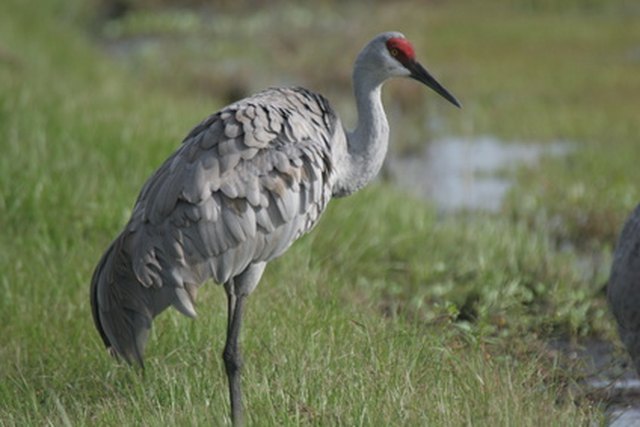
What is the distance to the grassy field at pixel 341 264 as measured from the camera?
4418 mm

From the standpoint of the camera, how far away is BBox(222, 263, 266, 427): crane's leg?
14.7 ft

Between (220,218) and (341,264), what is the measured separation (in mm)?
2491

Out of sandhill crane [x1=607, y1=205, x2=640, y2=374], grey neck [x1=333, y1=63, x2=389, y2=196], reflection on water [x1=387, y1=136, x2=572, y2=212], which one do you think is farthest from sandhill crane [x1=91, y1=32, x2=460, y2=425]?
reflection on water [x1=387, y1=136, x2=572, y2=212]

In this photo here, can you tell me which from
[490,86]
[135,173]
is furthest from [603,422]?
[490,86]

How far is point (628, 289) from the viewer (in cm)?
409

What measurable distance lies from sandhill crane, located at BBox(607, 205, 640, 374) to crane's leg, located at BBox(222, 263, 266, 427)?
A: 1255 mm

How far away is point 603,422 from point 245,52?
12.8 m

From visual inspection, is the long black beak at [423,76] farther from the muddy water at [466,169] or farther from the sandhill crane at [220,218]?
the muddy water at [466,169]

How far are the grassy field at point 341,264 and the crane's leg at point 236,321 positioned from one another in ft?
0.26

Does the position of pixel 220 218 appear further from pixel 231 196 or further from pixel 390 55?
pixel 390 55

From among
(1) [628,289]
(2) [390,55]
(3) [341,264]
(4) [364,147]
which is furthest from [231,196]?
(3) [341,264]

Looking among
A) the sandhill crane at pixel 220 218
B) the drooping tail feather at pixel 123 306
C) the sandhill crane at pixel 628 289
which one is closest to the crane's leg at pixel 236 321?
the sandhill crane at pixel 220 218

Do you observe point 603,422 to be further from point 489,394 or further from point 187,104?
point 187,104

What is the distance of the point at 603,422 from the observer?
4.45 metres
